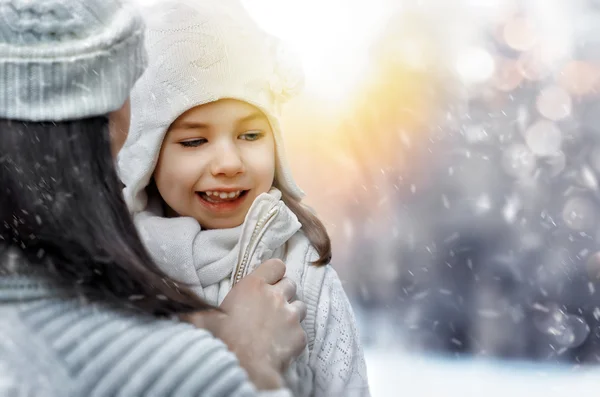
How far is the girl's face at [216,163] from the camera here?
699 mm

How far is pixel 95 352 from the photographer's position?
0.49 m

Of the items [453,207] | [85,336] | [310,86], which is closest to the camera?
[85,336]

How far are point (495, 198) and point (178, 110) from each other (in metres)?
0.61

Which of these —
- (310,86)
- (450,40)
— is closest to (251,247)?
(310,86)

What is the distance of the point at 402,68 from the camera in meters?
0.98

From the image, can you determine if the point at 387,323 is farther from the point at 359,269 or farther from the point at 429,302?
the point at 429,302

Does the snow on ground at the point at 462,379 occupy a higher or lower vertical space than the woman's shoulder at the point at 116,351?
lower

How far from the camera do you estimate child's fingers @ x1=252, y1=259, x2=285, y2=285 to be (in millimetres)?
655

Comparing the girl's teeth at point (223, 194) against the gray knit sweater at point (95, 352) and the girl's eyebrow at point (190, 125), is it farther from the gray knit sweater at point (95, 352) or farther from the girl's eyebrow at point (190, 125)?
the gray knit sweater at point (95, 352)

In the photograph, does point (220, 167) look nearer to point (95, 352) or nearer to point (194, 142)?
point (194, 142)

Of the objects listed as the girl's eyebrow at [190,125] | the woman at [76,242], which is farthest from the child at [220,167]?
the woman at [76,242]

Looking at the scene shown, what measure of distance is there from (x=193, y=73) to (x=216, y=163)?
9 centimetres

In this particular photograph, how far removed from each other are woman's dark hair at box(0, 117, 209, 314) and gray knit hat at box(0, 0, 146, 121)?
1 centimetres

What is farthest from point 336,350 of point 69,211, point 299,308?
point 69,211
